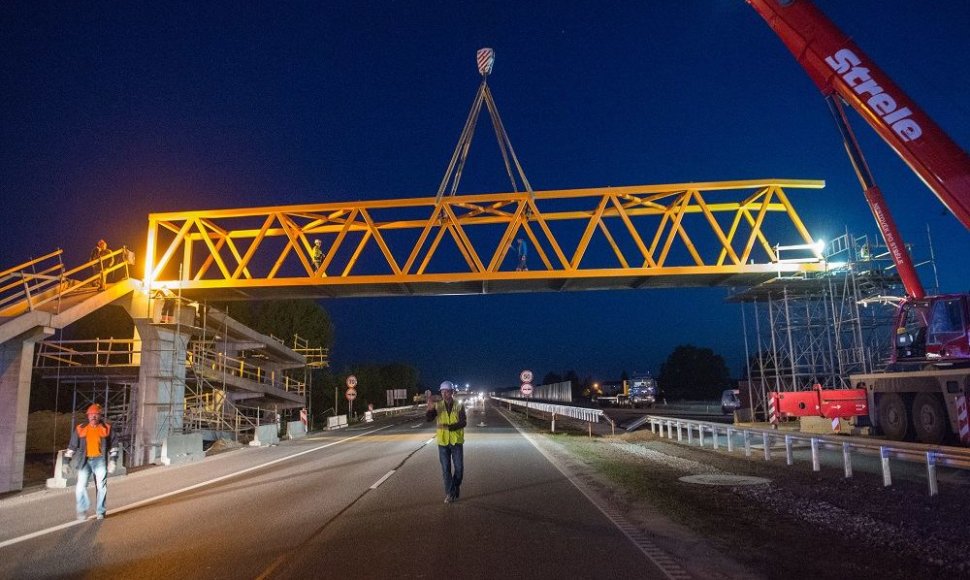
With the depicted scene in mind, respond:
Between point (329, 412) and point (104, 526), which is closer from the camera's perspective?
point (104, 526)

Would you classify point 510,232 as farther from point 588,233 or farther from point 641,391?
point 641,391

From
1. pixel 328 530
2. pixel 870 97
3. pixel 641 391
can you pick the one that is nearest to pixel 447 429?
pixel 328 530

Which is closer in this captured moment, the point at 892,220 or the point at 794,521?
the point at 794,521

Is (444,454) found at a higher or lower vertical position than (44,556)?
higher

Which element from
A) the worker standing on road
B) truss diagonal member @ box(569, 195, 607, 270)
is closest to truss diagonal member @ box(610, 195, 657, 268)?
truss diagonal member @ box(569, 195, 607, 270)

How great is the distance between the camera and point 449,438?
11.4 metres

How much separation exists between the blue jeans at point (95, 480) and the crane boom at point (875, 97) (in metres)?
14.9

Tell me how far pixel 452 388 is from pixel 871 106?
9.39 m

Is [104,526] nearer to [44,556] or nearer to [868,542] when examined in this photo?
[44,556]

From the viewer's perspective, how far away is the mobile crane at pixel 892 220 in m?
12.8

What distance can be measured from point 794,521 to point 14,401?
17.1m

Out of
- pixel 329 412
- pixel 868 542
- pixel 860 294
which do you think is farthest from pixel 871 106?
pixel 329 412

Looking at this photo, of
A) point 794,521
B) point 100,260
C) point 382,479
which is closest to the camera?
point 794,521

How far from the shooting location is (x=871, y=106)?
522 inches
